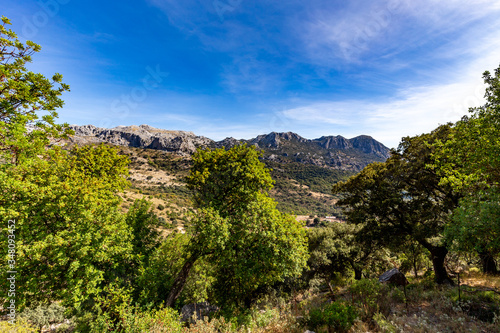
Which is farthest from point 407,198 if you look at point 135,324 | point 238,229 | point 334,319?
point 135,324

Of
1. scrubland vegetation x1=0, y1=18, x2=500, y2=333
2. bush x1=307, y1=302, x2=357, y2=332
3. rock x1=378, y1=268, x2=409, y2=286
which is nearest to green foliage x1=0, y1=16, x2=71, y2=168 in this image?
scrubland vegetation x1=0, y1=18, x2=500, y2=333

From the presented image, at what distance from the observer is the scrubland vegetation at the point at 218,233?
870cm

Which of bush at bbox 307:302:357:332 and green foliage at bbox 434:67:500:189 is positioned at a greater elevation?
green foliage at bbox 434:67:500:189

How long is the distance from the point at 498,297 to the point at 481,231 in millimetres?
5004

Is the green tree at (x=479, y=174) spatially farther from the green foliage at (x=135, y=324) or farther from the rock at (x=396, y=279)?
the green foliage at (x=135, y=324)

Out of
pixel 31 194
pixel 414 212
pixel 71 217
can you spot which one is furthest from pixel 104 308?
pixel 414 212

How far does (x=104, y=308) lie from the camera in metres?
10.5

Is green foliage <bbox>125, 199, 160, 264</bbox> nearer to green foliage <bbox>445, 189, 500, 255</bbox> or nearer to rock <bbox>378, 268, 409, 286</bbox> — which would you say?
green foliage <bbox>445, 189, 500, 255</bbox>

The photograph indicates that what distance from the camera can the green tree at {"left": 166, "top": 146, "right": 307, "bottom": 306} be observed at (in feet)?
37.3

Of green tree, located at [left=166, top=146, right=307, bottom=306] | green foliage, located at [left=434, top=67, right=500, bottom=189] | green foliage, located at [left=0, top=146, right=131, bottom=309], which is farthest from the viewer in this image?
green tree, located at [left=166, top=146, right=307, bottom=306]

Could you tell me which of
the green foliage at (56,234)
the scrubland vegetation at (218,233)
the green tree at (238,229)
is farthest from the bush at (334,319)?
the green foliage at (56,234)

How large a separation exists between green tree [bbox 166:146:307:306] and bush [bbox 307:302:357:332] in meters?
2.47

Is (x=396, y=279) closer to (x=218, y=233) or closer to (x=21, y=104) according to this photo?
(x=218, y=233)

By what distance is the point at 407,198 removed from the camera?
17859 millimetres
